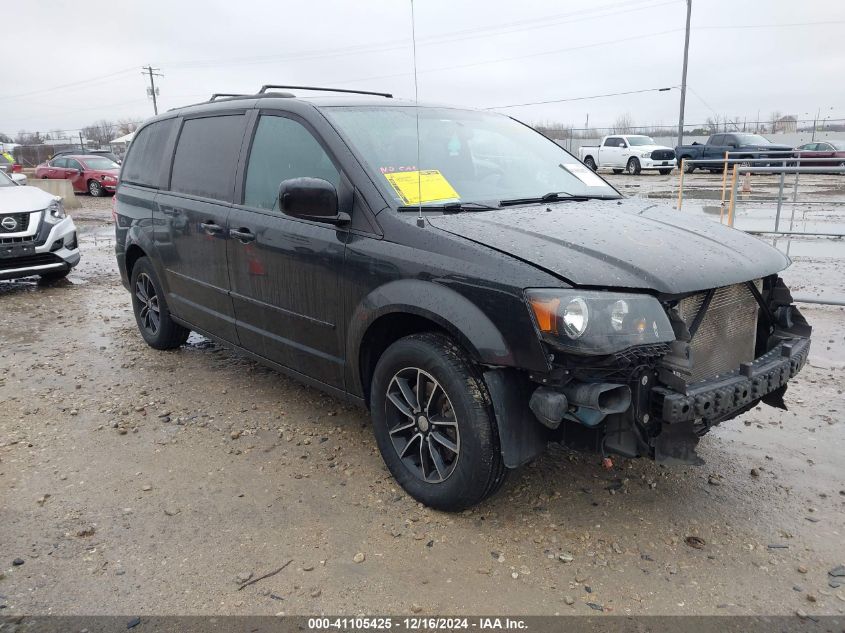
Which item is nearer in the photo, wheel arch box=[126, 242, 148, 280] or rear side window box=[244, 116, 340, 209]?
rear side window box=[244, 116, 340, 209]

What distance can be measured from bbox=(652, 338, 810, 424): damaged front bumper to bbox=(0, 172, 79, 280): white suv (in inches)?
308

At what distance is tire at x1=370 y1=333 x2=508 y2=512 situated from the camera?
8.89 ft

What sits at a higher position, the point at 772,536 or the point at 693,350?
the point at 693,350

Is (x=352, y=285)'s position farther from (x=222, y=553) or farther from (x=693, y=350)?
(x=693, y=350)

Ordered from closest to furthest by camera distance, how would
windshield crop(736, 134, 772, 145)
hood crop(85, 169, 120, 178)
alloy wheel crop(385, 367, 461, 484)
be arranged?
alloy wheel crop(385, 367, 461, 484) < hood crop(85, 169, 120, 178) < windshield crop(736, 134, 772, 145)

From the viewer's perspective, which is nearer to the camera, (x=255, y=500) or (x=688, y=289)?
(x=688, y=289)

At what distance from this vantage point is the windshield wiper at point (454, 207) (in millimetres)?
3102

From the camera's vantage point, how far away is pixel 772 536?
2.83m

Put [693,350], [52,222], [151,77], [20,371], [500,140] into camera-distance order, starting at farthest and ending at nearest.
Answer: [151,77]
[52,222]
[20,371]
[500,140]
[693,350]

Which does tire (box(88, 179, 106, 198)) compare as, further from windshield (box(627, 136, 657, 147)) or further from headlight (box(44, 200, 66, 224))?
windshield (box(627, 136, 657, 147))

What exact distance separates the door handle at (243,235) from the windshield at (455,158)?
833 millimetres

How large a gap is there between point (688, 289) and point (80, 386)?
13.8ft

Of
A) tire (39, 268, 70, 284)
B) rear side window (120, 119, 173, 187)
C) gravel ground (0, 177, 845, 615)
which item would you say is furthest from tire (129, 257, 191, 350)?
tire (39, 268, 70, 284)

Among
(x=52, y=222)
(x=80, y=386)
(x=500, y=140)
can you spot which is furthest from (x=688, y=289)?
(x=52, y=222)
